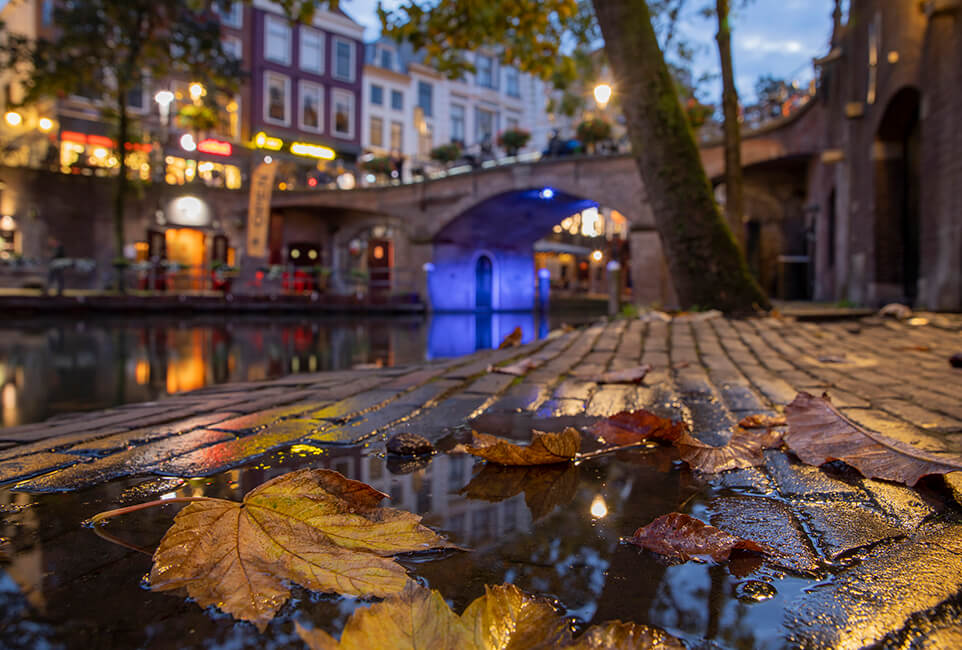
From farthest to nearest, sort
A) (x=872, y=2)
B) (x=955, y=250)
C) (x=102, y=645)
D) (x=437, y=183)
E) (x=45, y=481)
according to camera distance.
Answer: (x=437, y=183) < (x=872, y=2) < (x=955, y=250) < (x=45, y=481) < (x=102, y=645)

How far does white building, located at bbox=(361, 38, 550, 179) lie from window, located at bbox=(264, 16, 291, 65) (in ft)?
16.8

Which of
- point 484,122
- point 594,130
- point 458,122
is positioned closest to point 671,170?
point 594,130

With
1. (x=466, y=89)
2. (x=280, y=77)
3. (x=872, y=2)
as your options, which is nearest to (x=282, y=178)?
(x=280, y=77)

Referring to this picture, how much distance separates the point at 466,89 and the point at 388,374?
39767mm

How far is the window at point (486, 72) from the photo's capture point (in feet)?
133

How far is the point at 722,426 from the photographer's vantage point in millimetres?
2064

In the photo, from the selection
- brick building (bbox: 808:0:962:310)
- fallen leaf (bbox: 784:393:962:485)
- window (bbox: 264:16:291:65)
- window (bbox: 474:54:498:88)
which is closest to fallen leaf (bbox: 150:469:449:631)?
fallen leaf (bbox: 784:393:962:485)

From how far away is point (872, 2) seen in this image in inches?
434

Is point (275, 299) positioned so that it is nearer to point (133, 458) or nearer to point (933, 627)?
point (133, 458)

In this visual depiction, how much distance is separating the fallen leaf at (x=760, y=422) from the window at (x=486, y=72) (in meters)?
41.8

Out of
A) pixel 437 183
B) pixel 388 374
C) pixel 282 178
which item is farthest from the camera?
pixel 282 178

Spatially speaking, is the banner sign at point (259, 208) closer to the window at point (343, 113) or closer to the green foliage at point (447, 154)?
the green foliage at point (447, 154)

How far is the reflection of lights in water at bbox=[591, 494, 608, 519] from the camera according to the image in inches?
49.3

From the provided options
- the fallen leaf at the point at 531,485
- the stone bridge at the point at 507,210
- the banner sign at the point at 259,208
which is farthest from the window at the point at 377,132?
the fallen leaf at the point at 531,485
